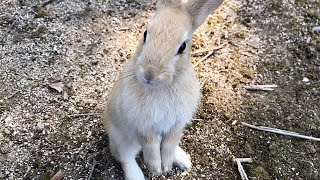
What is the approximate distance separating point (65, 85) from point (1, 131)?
2.10 ft

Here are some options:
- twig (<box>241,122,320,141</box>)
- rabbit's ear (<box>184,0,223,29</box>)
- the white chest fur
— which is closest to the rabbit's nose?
the white chest fur

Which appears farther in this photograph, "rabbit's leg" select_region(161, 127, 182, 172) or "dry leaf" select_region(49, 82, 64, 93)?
"dry leaf" select_region(49, 82, 64, 93)

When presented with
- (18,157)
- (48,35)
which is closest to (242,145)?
(18,157)

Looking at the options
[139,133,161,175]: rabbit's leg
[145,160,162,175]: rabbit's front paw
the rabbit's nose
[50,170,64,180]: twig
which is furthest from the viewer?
[50,170,64,180]: twig

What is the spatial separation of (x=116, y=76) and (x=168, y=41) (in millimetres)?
1536

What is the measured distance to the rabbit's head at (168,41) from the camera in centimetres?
271

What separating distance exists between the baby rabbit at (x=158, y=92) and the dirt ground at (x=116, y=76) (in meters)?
0.40

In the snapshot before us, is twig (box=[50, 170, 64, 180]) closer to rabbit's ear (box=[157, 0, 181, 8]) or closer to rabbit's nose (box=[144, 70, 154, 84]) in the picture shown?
rabbit's nose (box=[144, 70, 154, 84])

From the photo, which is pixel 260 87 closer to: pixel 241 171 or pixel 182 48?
pixel 241 171

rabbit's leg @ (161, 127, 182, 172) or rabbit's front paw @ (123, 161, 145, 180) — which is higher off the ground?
rabbit's leg @ (161, 127, 182, 172)

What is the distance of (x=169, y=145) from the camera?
334 centimetres

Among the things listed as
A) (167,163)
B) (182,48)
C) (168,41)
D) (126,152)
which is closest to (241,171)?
(167,163)

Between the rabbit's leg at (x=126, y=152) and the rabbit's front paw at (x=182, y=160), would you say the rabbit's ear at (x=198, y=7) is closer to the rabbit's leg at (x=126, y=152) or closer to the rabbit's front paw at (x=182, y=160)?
the rabbit's leg at (x=126, y=152)

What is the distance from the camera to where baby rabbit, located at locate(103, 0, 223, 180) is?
9.05ft
